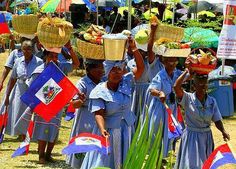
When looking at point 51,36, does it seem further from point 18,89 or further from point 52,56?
point 18,89

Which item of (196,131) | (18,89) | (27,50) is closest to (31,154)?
(18,89)

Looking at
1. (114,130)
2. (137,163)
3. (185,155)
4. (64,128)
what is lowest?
(64,128)

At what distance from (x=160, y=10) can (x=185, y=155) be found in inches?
459

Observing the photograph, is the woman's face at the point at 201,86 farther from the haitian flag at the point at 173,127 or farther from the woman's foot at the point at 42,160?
the woman's foot at the point at 42,160

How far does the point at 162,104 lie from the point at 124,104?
1702 mm

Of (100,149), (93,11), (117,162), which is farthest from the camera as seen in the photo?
(93,11)

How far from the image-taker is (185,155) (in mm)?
6840

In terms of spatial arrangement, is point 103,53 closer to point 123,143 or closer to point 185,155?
point 123,143

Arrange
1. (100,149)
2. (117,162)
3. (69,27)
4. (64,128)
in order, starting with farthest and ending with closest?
(64,128)
(69,27)
(117,162)
(100,149)

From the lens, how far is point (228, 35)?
11.6 meters

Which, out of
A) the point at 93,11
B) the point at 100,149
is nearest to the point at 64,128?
the point at 100,149

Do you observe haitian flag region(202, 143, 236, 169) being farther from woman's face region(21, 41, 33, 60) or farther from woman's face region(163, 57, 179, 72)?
woman's face region(21, 41, 33, 60)

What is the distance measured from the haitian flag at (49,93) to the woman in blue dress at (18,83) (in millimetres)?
1965

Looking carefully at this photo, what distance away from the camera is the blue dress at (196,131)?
662cm
